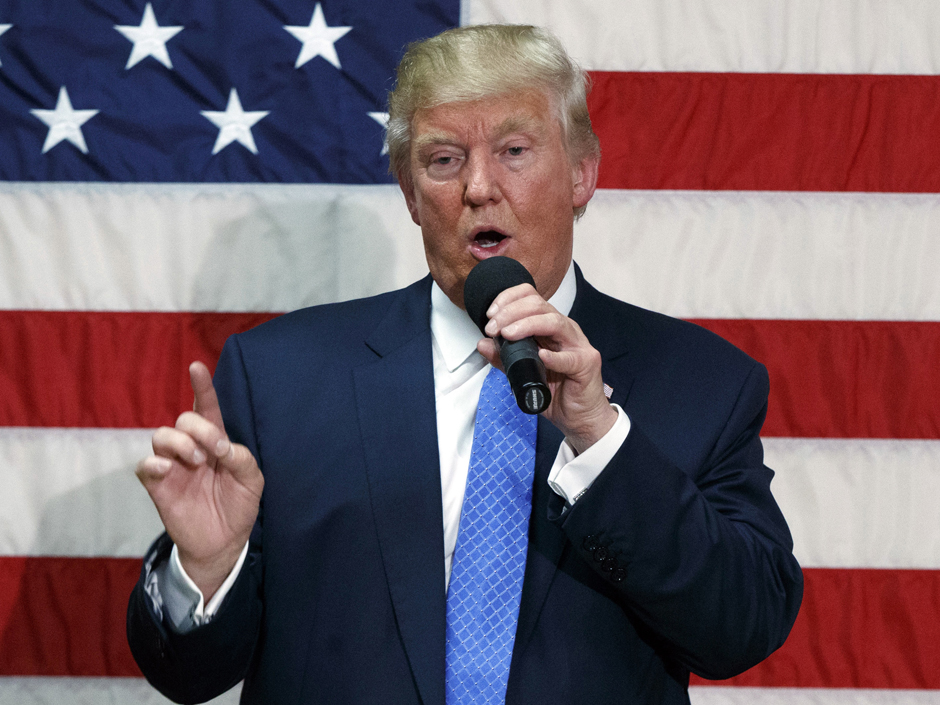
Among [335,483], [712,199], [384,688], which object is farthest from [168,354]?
[712,199]

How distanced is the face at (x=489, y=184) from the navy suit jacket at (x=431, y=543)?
130mm

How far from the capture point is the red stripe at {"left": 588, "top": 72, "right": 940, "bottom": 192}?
1.93 m

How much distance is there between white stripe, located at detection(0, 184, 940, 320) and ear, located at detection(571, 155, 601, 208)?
2.01 ft

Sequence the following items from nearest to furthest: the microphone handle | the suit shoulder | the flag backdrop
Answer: the microphone handle, the suit shoulder, the flag backdrop

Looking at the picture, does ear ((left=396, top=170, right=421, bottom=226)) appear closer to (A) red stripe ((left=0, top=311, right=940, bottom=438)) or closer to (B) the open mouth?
(B) the open mouth

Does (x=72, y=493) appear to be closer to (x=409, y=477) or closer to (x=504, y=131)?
(x=409, y=477)

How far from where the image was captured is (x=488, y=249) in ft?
3.82

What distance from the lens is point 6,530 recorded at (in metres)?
1.95

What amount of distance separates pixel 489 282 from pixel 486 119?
11.5 inches

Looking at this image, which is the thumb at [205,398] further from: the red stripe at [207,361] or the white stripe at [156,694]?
the white stripe at [156,694]

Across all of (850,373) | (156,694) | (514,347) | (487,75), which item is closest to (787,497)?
(850,373)

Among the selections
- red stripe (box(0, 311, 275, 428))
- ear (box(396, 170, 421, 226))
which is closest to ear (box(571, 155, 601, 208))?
ear (box(396, 170, 421, 226))

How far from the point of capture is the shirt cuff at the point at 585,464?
37.6 inches

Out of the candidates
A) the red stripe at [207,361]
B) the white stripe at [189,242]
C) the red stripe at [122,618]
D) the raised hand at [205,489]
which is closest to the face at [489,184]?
the raised hand at [205,489]
